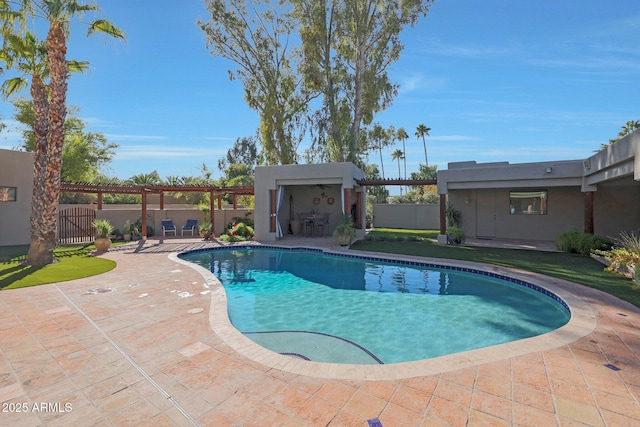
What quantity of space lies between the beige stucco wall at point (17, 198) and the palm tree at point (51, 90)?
201 inches

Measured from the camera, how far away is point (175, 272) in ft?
27.8

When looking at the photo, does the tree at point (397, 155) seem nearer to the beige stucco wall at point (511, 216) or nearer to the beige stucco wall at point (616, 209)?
the beige stucco wall at point (511, 216)

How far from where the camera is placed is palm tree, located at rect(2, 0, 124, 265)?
29.3ft

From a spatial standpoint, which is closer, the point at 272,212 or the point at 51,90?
the point at 51,90

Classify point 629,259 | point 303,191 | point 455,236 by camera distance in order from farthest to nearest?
point 303,191, point 455,236, point 629,259

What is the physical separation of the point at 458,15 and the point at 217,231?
16654 mm

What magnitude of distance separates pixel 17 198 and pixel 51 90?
7185 mm

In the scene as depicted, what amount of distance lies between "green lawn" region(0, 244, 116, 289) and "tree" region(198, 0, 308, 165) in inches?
573

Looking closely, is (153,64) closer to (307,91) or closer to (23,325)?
(307,91)

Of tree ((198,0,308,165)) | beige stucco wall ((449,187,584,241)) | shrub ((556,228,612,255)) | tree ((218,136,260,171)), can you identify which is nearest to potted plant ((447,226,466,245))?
beige stucco wall ((449,187,584,241))

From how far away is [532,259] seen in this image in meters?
10.2

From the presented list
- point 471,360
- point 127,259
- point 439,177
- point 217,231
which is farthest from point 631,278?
point 217,231

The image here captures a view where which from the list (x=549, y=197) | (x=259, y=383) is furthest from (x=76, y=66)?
(x=549, y=197)

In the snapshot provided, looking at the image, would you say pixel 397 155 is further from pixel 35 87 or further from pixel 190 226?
pixel 35 87
